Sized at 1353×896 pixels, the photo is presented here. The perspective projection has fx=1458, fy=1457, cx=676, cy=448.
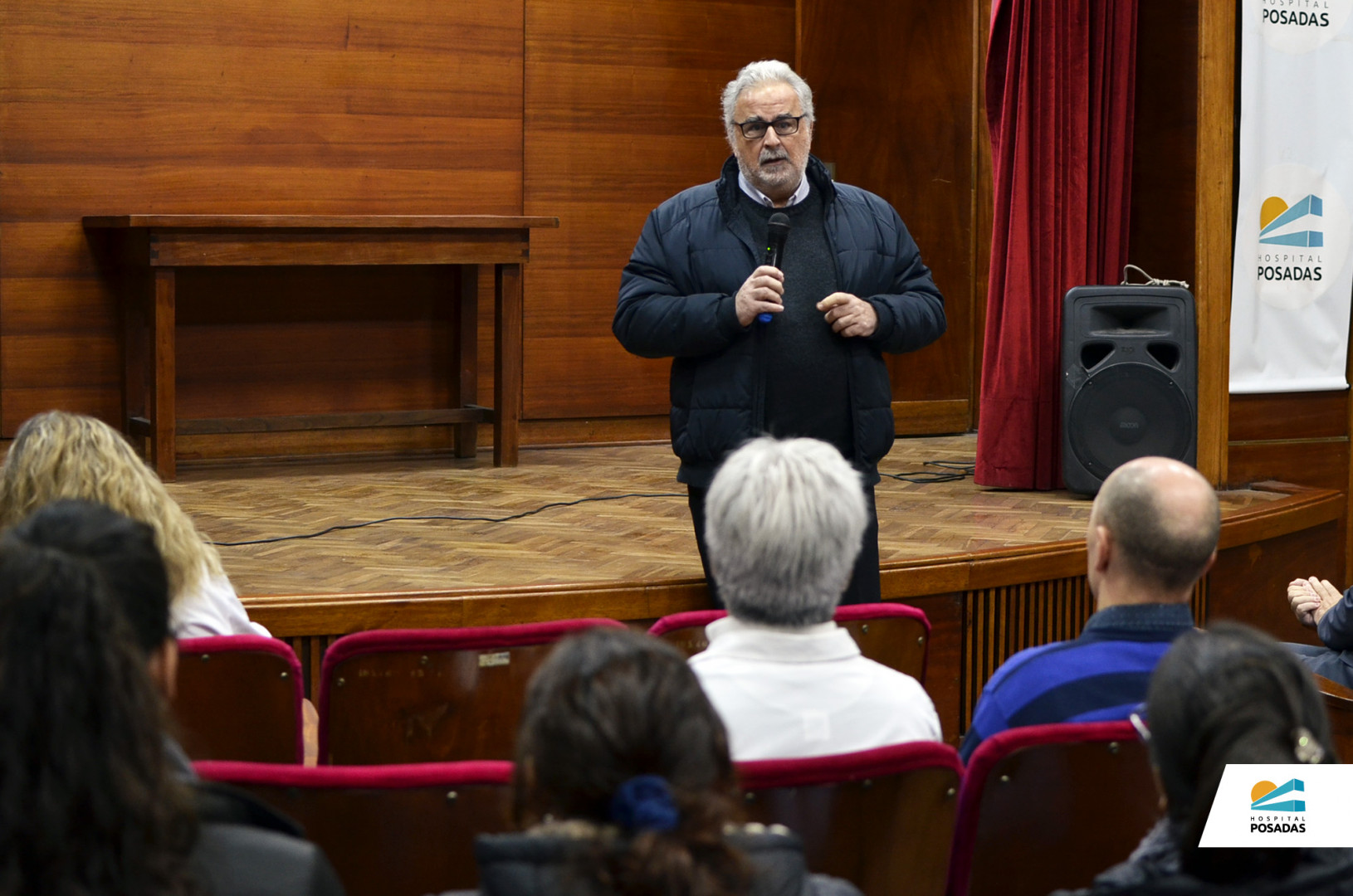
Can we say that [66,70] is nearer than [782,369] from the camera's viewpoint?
No

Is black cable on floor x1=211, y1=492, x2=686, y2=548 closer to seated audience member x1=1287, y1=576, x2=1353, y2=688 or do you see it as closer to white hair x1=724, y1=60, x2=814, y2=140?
white hair x1=724, y1=60, x2=814, y2=140

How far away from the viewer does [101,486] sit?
6.47ft

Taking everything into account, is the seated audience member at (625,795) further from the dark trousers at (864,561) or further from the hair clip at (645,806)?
the dark trousers at (864,561)

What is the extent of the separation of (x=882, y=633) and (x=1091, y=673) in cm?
54

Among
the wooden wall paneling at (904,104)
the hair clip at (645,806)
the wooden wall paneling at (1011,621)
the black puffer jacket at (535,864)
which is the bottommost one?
the wooden wall paneling at (1011,621)

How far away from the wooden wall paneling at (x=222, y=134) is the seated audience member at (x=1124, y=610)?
13.1 feet

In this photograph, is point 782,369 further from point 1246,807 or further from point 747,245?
point 1246,807

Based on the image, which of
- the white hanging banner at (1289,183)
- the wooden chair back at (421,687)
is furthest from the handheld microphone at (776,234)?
the white hanging banner at (1289,183)

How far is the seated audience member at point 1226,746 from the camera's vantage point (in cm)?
110

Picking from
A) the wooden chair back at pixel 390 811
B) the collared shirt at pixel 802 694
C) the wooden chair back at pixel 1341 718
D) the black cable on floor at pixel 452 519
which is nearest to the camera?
the wooden chair back at pixel 390 811

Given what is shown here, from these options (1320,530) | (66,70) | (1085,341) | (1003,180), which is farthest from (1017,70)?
(66,70)

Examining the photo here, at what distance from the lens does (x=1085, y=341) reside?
4.30 m

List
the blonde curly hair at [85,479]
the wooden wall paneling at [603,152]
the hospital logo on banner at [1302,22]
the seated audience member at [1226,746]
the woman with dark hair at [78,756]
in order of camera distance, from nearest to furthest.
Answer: the woman with dark hair at [78,756] → the seated audience member at [1226,746] → the blonde curly hair at [85,479] → the hospital logo on banner at [1302,22] → the wooden wall paneling at [603,152]

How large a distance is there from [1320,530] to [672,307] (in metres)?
2.71
